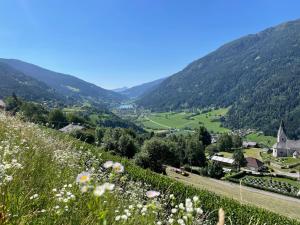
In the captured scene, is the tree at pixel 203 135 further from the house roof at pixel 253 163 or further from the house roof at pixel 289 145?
the house roof at pixel 289 145

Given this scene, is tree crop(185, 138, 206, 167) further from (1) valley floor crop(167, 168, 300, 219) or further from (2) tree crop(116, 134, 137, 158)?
(1) valley floor crop(167, 168, 300, 219)

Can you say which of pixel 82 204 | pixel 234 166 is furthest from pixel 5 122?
pixel 234 166

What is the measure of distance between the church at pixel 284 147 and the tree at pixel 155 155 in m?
83.0

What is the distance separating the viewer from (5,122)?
766 centimetres

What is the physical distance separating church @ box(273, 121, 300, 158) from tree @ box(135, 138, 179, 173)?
83044mm

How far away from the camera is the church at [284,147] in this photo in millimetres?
126531

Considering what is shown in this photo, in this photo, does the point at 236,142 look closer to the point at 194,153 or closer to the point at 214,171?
the point at 194,153

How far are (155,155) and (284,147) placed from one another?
302ft

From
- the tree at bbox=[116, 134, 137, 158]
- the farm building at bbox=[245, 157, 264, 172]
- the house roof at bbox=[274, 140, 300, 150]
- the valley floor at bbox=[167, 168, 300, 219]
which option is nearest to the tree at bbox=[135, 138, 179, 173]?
the valley floor at bbox=[167, 168, 300, 219]

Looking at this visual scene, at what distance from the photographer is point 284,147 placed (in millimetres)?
127312

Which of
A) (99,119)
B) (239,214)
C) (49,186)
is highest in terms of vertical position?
(49,186)

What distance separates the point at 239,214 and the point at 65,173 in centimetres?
991

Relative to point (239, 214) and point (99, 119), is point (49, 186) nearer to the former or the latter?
point (239, 214)

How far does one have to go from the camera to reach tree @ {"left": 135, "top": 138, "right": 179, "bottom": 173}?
45.9 meters
